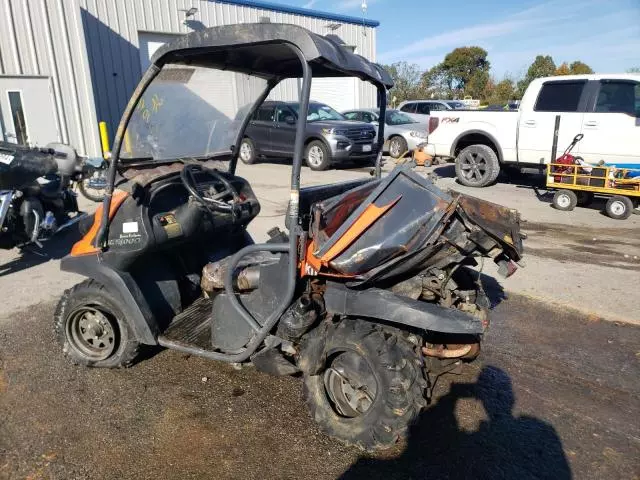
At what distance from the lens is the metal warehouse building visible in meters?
12.3

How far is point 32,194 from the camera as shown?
655cm

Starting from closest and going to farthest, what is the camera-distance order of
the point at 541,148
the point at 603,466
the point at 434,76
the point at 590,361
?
1. the point at 603,466
2. the point at 590,361
3. the point at 541,148
4. the point at 434,76

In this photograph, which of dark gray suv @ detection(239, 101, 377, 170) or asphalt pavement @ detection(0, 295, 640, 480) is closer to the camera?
asphalt pavement @ detection(0, 295, 640, 480)

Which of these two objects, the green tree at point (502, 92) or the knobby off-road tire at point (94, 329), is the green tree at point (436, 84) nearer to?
the green tree at point (502, 92)

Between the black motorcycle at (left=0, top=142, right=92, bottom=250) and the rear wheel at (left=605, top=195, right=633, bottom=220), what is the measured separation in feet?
27.1

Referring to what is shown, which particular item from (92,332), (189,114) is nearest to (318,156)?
(189,114)

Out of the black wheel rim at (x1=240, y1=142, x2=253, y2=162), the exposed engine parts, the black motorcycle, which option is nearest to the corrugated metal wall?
the black wheel rim at (x1=240, y1=142, x2=253, y2=162)

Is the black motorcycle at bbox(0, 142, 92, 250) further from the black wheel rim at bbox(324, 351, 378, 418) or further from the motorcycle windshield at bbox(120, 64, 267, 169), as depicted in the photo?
the black wheel rim at bbox(324, 351, 378, 418)

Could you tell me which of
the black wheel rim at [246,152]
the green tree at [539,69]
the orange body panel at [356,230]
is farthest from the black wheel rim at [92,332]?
the green tree at [539,69]

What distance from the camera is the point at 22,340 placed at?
14.3 feet

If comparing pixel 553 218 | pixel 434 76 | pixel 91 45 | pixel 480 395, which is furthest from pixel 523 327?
pixel 434 76

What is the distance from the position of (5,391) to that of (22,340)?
859 millimetres

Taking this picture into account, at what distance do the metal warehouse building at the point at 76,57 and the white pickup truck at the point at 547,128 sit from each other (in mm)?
3743

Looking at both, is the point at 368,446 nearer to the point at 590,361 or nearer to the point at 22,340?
the point at 590,361
